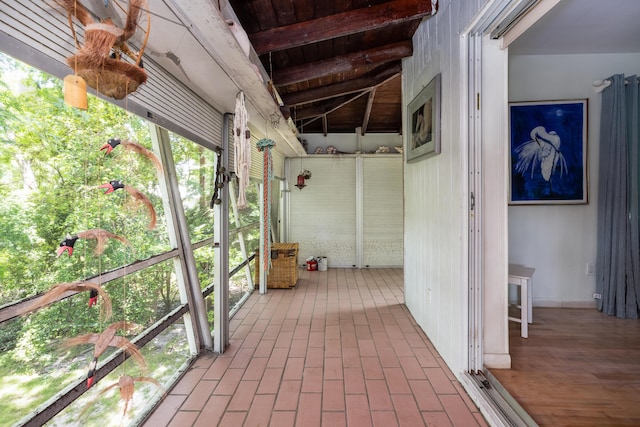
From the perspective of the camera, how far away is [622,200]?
2.94 metres

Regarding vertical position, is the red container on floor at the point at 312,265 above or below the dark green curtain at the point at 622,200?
below

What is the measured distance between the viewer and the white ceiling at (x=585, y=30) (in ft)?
7.84

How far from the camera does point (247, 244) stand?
15.4 feet

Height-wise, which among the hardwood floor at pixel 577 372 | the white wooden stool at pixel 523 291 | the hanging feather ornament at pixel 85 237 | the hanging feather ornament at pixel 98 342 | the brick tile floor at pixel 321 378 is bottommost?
the brick tile floor at pixel 321 378

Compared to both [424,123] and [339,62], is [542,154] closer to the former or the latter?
[424,123]

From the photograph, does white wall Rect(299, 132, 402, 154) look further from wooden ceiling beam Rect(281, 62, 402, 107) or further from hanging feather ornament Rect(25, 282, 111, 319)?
hanging feather ornament Rect(25, 282, 111, 319)

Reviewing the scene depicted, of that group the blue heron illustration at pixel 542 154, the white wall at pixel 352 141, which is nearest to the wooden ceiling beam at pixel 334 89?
the blue heron illustration at pixel 542 154

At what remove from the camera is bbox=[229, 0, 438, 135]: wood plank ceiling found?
243 centimetres

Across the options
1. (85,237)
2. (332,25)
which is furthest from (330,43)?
(85,237)

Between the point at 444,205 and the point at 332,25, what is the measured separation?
170 centimetres

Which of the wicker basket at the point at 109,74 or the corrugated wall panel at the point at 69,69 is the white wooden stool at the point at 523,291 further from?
the wicker basket at the point at 109,74

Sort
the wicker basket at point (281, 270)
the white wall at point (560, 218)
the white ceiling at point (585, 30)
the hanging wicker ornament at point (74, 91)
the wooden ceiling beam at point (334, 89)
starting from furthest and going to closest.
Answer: the wicker basket at point (281, 270)
the wooden ceiling beam at point (334, 89)
the white wall at point (560, 218)
the white ceiling at point (585, 30)
the hanging wicker ornament at point (74, 91)

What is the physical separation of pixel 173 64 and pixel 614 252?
4.07m

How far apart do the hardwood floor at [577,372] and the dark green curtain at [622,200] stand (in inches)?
10.3
